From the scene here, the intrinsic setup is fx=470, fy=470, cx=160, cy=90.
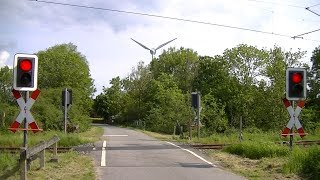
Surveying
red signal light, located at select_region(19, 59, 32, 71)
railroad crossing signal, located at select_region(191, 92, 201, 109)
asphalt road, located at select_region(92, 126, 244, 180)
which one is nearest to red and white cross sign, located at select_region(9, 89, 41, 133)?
red signal light, located at select_region(19, 59, 32, 71)

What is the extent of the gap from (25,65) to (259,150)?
1024 cm

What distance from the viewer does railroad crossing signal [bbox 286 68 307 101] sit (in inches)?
579

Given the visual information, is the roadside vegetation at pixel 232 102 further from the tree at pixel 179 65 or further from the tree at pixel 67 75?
the tree at pixel 67 75

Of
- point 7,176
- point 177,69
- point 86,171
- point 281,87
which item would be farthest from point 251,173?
point 177,69

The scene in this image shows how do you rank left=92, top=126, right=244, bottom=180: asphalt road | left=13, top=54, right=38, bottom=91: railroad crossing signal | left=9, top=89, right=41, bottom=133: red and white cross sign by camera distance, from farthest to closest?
left=92, top=126, right=244, bottom=180: asphalt road, left=9, top=89, right=41, bottom=133: red and white cross sign, left=13, top=54, right=38, bottom=91: railroad crossing signal

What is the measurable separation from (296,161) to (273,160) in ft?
7.31

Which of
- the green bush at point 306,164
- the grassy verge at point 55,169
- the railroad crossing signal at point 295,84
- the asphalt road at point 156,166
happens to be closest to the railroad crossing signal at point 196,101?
the asphalt road at point 156,166

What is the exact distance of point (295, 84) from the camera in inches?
581

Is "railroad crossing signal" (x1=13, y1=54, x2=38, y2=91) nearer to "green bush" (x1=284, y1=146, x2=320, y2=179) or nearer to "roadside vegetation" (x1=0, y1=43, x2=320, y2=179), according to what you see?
"roadside vegetation" (x1=0, y1=43, x2=320, y2=179)

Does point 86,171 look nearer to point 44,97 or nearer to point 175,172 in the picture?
point 175,172

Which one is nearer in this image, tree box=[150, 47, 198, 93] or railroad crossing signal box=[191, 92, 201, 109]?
railroad crossing signal box=[191, 92, 201, 109]

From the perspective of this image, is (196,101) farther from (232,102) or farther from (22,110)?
(232,102)

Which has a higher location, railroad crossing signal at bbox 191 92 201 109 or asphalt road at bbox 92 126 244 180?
railroad crossing signal at bbox 191 92 201 109

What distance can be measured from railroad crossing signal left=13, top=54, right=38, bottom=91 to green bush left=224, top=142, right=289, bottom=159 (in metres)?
9.82
